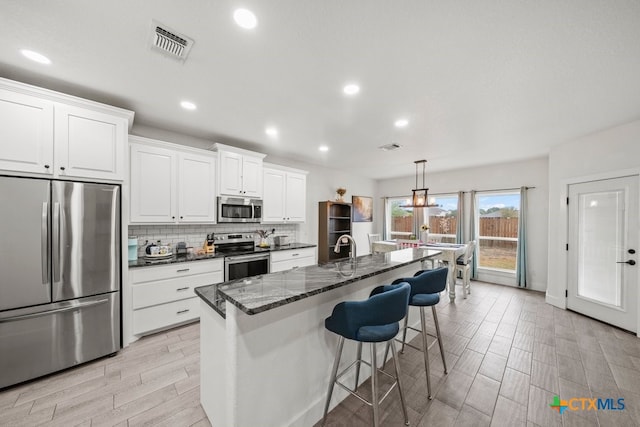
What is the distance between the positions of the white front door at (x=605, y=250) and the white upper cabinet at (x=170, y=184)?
18.7 feet

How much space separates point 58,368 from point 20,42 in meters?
2.69

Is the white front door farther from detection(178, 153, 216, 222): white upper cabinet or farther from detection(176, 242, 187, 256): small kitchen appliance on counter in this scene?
detection(176, 242, 187, 256): small kitchen appliance on counter

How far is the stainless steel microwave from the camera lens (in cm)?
361

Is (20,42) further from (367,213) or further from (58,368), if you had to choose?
(367,213)

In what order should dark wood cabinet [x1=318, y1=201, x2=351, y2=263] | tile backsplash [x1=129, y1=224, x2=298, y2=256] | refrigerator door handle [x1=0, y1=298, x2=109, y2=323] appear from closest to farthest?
refrigerator door handle [x1=0, y1=298, x2=109, y2=323], tile backsplash [x1=129, y1=224, x2=298, y2=256], dark wood cabinet [x1=318, y1=201, x2=351, y2=263]

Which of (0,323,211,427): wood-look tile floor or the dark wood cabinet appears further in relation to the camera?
the dark wood cabinet

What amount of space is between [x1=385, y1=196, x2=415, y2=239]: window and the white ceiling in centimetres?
378

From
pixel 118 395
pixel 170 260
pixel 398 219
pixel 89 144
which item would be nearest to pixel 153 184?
pixel 89 144

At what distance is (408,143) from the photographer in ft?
12.6

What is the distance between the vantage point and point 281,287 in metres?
1.44

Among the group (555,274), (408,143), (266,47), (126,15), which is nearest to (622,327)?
(555,274)

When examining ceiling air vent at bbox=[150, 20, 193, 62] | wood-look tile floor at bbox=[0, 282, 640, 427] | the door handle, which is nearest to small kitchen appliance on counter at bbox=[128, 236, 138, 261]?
the door handle

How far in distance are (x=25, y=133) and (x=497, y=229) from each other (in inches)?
298

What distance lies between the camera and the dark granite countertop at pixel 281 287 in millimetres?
1204
